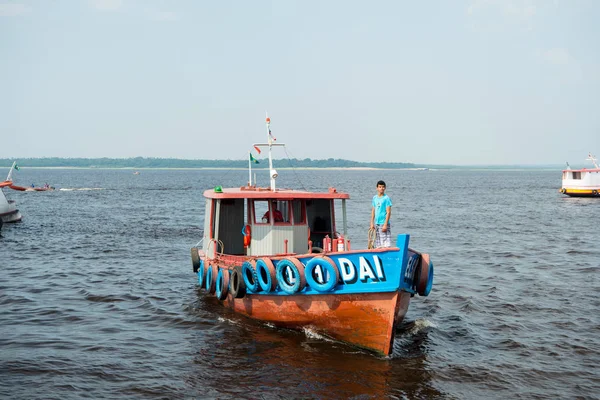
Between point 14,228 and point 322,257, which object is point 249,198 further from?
point 14,228

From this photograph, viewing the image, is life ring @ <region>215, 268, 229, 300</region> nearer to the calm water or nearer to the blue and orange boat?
the blue and orange boat

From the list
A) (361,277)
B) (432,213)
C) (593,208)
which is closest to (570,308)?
(361,277)

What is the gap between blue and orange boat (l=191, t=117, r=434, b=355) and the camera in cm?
1241

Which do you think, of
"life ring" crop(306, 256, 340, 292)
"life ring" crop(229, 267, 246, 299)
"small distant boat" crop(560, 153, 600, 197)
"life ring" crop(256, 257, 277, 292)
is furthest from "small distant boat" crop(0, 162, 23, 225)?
"small distant boat" crop(560, 153, 600, 197)

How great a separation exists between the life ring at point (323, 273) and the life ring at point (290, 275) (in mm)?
180

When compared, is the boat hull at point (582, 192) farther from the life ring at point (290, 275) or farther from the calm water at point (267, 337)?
the life ring at point (290, 275)

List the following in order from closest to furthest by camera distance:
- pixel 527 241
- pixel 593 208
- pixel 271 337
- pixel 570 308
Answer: pixel 271 337
pixel 570 308
pixel 527 241
pixel 593 208

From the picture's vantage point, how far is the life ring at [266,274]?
13.8 metres

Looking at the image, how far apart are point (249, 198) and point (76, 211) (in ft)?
127

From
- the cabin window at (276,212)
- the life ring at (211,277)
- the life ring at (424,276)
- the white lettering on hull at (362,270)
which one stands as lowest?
the life ring at (211,277)

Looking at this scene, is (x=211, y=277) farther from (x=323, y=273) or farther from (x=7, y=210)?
(x=7, y=210)

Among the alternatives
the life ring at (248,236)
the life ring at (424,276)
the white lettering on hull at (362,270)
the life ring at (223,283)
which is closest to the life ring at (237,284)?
the life ring at (223,283)

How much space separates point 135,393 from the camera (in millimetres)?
11320

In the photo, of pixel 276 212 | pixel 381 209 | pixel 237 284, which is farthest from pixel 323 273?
pixel 276 212
